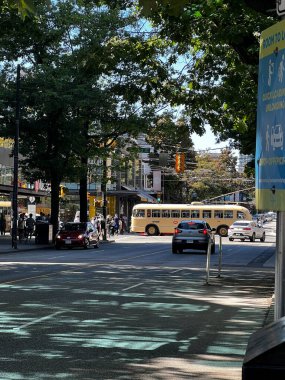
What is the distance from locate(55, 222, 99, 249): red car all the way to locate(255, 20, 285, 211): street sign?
3104 cm

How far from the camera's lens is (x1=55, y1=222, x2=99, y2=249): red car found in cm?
3528

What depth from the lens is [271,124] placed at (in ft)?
14.5

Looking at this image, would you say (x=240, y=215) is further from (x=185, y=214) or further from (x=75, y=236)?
(x=75, y=236)

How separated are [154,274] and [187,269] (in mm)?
2549

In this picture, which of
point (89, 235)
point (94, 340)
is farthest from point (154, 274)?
point (89, 235)

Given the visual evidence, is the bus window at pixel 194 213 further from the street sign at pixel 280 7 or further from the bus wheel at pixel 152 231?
the street sign at pixel 280 7

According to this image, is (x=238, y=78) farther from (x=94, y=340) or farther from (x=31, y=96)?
(x=31, y=96)

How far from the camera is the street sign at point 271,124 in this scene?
4320 mm

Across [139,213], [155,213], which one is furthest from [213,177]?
[139,213]

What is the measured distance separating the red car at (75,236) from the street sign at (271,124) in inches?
1222

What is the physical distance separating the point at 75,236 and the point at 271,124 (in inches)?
1242

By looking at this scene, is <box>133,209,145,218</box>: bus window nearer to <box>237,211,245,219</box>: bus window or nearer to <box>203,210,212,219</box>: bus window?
<box>203,210,212,219</box>: bus window

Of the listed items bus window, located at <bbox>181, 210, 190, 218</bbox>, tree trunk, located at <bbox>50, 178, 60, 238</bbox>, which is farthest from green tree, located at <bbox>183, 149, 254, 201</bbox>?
tree trunk, located at <bbox>50, 178, 60, 238</bbox>

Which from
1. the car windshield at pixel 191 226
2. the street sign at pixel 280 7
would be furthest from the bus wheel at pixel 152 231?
the street sign at pixel 280 7
